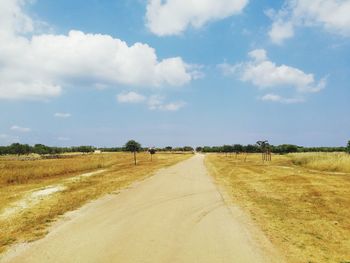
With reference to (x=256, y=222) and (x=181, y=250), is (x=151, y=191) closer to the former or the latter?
(x=256, y=222)

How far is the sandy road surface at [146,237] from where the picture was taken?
7.82 m

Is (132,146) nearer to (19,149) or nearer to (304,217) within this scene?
(304,217)

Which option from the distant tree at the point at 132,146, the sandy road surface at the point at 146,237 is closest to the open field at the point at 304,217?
the sandy road surface at the point at 146,237

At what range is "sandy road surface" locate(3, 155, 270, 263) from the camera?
782cm

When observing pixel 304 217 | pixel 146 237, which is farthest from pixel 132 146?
pixel 146 237

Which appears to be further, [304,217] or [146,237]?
[304,217]

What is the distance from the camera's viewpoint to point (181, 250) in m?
8.30

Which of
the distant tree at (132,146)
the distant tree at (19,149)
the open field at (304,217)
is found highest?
the distant tree at (19,149)

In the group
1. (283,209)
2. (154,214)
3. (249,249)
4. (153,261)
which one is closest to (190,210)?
(154,214)

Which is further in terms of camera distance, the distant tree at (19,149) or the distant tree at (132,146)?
the distant tree at (19,149)

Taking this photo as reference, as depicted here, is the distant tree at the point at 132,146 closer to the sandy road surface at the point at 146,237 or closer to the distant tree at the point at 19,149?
the sandy road surface at the point at 146,237

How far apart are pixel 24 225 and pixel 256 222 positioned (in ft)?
24.5

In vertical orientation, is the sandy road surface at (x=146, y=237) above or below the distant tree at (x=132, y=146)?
below

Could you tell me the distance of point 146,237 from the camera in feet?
30.9
